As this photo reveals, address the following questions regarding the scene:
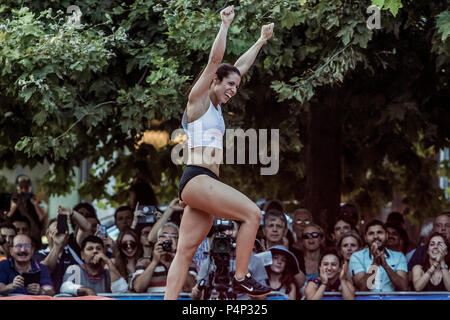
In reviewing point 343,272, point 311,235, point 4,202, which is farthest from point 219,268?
point 4,202

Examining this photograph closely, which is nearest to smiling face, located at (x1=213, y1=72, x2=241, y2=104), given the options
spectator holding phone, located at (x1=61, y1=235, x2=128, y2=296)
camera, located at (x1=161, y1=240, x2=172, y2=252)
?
camera, located at (x1=161, y1=240, x2=172, y2=252)

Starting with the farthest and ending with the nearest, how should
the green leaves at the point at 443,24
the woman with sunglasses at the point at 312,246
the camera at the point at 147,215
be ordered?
1. the camera at the point at 147,215
2. the woman with sunglasses at the point at 312,246
3. the green leaves at the point at 443,24

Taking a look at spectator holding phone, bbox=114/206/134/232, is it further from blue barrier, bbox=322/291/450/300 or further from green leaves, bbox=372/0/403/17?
green leaves, bbox=372/0/403/17

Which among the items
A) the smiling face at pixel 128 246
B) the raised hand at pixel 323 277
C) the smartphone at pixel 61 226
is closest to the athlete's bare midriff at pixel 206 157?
the raised hand at pixel 323 277

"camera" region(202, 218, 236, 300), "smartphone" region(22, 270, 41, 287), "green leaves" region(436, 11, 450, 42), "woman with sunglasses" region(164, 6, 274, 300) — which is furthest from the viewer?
"smartphone" region(22, 270, 41, 287)

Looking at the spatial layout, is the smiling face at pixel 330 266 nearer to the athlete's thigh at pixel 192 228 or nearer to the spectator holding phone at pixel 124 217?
the athlete's thigh at pixel 192 228

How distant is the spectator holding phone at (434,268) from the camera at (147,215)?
2.86 metres

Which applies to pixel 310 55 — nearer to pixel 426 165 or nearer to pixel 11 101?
pixel 11 101

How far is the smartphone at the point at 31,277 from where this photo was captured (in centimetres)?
795

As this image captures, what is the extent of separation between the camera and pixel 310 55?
350 inches

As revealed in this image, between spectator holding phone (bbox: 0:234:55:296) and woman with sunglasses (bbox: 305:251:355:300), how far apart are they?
2365 mm

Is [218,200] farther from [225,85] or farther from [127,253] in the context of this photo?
[127,253]

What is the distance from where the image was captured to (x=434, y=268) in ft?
26.6

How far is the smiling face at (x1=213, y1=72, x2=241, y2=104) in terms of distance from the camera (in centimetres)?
584
